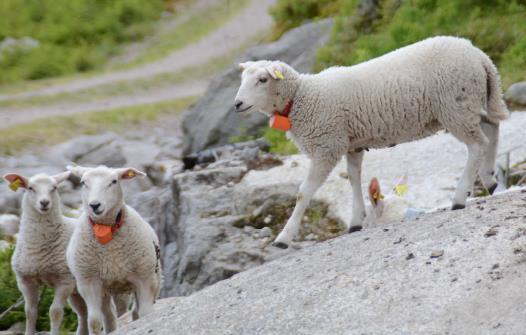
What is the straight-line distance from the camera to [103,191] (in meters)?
7.97

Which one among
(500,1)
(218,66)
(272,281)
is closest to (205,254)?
(272,281)

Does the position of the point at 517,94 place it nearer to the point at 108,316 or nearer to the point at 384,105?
the point at 384,105

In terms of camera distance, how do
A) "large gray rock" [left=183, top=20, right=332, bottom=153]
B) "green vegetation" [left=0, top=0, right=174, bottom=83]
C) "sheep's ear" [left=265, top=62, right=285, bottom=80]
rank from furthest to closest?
"green vegetation" [left=0, top=0, right=174, bottom=83]
"large gray rock" [left=183, top=20, right=332, bottom=153]
"sheep's ear" [left=265, top=62, right=285, bottom=80]

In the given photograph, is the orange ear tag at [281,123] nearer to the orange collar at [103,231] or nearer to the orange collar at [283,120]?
the orange collar at [283,120]

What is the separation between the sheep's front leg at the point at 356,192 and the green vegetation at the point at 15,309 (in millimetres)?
4558

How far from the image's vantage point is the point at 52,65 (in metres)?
28.1

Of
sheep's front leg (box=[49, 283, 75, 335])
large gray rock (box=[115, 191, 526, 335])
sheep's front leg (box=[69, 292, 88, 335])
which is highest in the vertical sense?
large gray rock (box=[115, 191, 526, 335])

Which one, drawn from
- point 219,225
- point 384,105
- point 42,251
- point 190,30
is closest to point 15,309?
point 219,225

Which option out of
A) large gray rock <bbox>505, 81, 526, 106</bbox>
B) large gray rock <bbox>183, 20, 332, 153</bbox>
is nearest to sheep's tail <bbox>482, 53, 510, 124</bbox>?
large gray rock <bbox>505, 81, 526, 106</bbox>

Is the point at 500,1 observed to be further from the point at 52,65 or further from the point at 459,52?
the point at 52,65

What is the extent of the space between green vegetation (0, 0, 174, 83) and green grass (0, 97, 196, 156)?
5.01 meters

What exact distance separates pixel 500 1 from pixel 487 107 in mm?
8924

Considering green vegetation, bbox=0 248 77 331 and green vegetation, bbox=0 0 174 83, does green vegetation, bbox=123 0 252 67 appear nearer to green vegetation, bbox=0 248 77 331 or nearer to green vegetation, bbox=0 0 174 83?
green vegetation, bbox=0 0 174 83

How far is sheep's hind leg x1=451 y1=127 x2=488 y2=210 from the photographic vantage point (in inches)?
306
